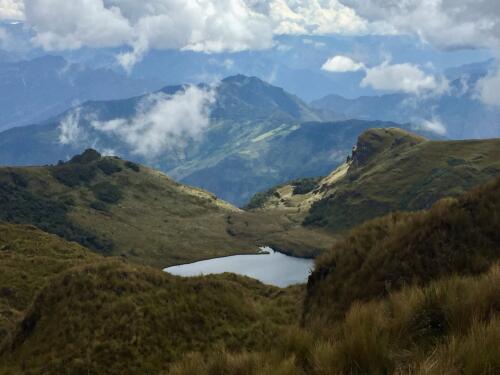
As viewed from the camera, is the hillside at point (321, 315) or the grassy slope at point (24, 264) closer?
the hillside at point (321, 315)

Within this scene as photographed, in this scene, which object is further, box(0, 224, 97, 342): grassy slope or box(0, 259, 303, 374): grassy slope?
box(0, 224, 97, 342): grassy slope

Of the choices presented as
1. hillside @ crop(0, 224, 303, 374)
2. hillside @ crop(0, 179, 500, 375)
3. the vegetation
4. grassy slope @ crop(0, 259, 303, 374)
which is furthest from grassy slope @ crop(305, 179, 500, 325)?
the vegetation

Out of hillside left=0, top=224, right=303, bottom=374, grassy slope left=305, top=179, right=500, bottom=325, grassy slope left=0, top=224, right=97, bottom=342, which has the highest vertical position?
grassy slope left=305, top=179, right=500, bottom=325

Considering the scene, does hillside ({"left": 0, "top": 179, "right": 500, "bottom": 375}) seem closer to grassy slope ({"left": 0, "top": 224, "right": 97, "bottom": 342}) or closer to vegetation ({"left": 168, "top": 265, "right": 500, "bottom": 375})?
vegetation ({"left": 168, "top": 265, "right": 500, "bottom": 375})

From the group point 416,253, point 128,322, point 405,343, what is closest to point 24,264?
point 128,322

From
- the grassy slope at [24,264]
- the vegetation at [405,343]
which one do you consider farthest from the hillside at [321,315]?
the grassy slope at [24,264]

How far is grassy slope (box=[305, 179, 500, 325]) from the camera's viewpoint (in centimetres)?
Result: 1659

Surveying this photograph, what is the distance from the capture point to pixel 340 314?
1703cm

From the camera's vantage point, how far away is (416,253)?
17547mm

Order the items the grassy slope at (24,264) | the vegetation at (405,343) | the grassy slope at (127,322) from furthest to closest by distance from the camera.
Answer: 1. the grassy slope at (24,264)
2. the grassy slope at (127,322)
3. the vegetation at (405,343)

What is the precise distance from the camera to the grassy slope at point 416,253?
54.4 ft

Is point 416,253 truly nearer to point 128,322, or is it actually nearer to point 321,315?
point 321,315

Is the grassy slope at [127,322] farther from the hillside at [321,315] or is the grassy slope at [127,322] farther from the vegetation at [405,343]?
the vegetation at [405,343]

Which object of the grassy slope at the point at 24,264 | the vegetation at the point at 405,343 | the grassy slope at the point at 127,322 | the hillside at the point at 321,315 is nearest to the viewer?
the vegetation at the point at 405,343
